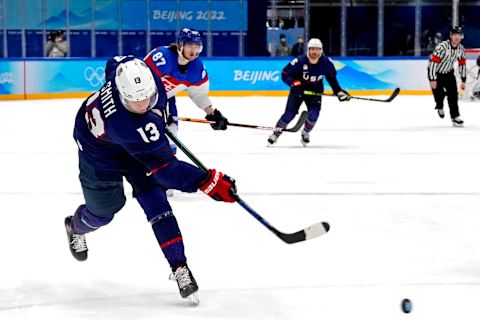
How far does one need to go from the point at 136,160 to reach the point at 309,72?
18.8ft

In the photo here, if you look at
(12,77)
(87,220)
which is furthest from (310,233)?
(12,77)

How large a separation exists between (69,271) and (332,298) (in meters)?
1.16

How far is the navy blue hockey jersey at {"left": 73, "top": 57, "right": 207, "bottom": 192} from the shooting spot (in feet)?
10.7

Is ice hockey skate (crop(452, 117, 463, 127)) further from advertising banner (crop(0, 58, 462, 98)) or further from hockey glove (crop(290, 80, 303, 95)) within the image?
advertising banner (crop(0, 58, 462, 98))

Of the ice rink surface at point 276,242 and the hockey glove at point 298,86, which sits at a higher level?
the hockey glove at point 298,86

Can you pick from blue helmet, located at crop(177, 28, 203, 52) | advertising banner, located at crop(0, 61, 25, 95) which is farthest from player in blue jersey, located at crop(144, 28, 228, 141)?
advertising banner, located at crop(0, 61, 25, 95)

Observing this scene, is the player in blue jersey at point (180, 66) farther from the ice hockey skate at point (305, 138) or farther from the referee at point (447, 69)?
the referee at point (447, 69)

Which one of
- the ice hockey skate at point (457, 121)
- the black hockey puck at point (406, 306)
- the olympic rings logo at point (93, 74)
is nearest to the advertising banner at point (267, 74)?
the olympic rings logo at point (93, 74)

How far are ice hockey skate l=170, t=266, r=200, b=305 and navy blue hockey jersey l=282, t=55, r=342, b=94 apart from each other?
584 cm

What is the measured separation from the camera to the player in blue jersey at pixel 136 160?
10.7ft

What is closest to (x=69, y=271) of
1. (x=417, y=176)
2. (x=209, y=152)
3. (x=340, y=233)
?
(x=340, y=233)

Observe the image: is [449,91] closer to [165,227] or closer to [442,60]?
[442,60]

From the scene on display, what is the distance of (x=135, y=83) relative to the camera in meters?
3.22

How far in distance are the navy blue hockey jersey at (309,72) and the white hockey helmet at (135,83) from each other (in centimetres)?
600
